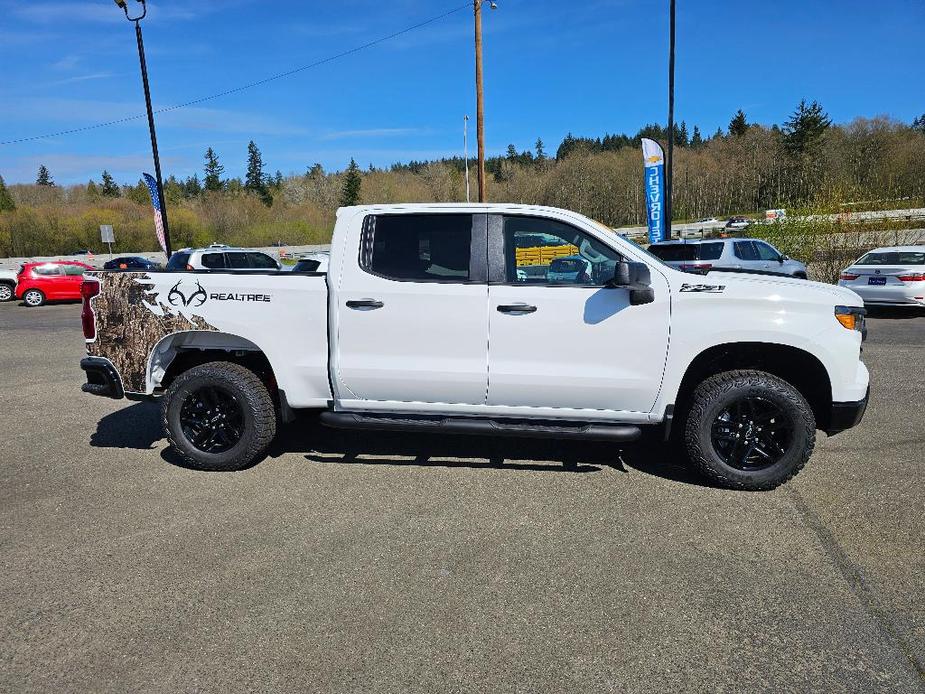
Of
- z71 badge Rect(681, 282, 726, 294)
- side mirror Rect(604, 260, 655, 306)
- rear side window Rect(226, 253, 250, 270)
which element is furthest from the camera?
rear side window Rect(226, 253, 250, 270)

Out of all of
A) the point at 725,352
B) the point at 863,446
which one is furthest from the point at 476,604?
the point at 863,446

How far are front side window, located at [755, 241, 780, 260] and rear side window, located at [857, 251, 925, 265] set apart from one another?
2.64 m

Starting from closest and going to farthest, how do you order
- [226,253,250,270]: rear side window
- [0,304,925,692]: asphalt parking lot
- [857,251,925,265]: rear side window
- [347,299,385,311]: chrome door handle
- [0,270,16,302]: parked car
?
[0,304,925,692]: asphalt parking lot
[347,299,385,311]: chrome door handle
[857,251,925,265]: rear side window
[226,253,250,270]: rear side window
[0,270,16,302]: parked car

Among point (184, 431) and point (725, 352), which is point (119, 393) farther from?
point (725, 352)

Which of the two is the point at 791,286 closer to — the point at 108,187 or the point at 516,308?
the point at 516,308

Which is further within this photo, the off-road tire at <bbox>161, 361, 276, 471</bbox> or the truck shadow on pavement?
the truck shadow on pavement

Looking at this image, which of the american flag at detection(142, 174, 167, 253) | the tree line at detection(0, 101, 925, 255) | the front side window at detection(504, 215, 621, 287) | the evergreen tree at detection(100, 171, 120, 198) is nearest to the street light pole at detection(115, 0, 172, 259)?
the american flag at detection(142, 174, 167, 253)

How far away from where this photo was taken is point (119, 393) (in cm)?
473

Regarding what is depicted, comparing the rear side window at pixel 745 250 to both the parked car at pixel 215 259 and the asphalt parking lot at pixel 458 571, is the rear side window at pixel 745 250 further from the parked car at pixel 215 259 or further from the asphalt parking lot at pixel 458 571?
the parked car at pixel 215 259

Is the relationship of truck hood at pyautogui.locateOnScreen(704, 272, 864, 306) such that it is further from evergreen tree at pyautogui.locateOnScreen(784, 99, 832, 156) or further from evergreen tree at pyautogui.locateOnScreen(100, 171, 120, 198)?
evergreen tree at pyautogui.locateOnScreen(100, 171, 120, 198)

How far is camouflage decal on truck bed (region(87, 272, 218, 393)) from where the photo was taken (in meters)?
4.56

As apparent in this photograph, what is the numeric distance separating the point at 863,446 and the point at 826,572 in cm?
236

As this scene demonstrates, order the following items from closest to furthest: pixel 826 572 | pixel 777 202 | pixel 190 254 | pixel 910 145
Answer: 1. pixel 826 572
2. pixel 190 254
3. pixel 910 145
4. pixel 777 202

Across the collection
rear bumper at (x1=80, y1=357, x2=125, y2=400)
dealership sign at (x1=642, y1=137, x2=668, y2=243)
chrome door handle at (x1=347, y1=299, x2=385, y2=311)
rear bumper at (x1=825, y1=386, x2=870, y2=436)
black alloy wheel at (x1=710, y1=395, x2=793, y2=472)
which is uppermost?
dealership sign at (x1=642, y1=137, x2=668, y2=243)
